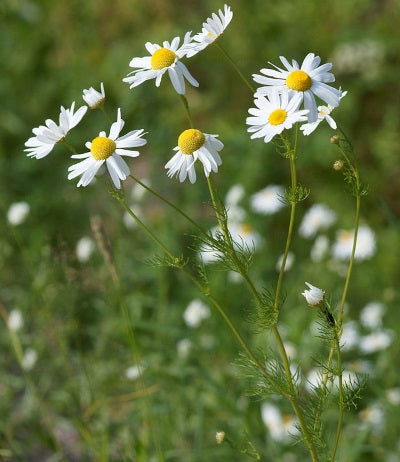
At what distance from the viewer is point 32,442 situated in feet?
7.47

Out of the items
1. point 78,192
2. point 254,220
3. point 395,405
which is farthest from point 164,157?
point 395,405

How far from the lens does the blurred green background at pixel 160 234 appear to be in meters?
2.10

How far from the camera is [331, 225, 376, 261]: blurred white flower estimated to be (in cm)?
245

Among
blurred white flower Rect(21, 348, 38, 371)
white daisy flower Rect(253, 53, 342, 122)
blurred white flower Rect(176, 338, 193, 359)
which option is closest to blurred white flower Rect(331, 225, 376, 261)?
blurred white flower Rect(176, 338, 193, 359)

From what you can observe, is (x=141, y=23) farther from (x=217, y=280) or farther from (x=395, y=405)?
(x=395, y=405)

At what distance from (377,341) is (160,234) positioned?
44.1 inches

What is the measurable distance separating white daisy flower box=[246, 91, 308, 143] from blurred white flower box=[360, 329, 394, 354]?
1374 mm

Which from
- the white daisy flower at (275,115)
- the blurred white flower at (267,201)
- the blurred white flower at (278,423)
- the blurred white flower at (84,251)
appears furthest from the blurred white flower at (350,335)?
the white daisy flower at (275,115)

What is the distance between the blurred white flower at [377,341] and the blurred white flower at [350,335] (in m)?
0.03

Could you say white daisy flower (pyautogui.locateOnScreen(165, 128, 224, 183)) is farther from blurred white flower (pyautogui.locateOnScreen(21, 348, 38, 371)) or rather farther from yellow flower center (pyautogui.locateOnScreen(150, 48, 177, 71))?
blurred white flower (pyautogui.locateOnScreen(21, 348, 38, 371))

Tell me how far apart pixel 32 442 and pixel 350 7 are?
2.67 m

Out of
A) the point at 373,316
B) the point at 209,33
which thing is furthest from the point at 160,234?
the point at 209,33

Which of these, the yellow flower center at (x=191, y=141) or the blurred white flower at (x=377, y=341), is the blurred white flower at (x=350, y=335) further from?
the yellow flower center at (x=191, y=141)

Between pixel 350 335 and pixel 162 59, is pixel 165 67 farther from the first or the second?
pixel 350 335
